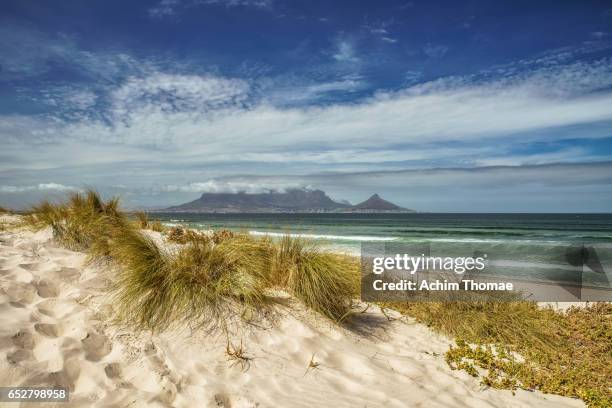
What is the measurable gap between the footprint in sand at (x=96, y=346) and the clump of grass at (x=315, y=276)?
229 centimetres

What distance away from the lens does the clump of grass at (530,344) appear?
4.56 metres

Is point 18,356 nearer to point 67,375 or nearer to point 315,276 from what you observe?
point 67,375

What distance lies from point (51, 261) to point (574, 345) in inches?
307

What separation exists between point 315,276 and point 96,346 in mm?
2667

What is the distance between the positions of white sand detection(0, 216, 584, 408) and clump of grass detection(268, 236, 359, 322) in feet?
0.76

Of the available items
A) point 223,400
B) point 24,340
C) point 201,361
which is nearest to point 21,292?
point 24,340

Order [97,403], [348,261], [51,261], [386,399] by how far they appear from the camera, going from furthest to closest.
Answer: [348,261] → [51,261] → [386,399] → [97,403]

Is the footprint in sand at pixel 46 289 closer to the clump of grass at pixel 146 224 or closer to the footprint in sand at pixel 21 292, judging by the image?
the footprint in sand at pixel 21 292

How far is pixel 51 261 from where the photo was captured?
18.9ft

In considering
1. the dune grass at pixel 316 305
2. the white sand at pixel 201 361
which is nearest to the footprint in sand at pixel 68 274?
the white sand at pixel 201 361

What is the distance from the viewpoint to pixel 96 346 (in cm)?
383

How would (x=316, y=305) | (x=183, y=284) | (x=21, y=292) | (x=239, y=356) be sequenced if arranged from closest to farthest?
(x=239, y=356), (x=21, y=292), (x=183, y=284), (x=316, y=305)

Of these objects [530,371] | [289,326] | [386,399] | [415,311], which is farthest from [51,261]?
[530,371]

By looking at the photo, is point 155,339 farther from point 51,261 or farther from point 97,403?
point 51,261
